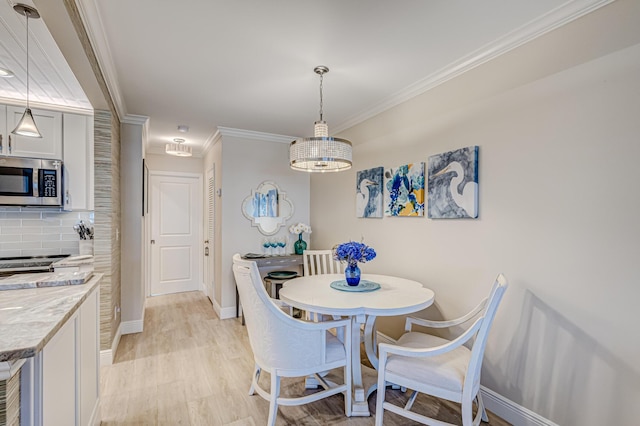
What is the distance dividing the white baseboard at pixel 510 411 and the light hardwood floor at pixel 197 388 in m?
0.06

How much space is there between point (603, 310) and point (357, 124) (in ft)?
9.11

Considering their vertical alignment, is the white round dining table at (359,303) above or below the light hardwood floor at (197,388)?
above

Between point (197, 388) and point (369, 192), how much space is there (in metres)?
2.41

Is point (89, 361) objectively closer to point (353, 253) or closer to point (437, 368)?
point (353, 253)

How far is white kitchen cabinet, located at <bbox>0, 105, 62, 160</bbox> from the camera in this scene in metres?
3.02

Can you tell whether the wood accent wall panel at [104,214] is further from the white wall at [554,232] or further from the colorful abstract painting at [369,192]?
the white wall at [554,232]

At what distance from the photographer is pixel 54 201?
315 cm

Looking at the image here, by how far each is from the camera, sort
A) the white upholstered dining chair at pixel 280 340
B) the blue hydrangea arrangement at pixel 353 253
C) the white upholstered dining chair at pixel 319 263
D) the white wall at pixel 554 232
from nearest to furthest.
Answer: the white wall at pixel 554 232, the white upholstered dining chair at pixel 280 340, the blue hydrangea arrangement at pixel 353 253, the white upholstered dining chair at pixel 319 263

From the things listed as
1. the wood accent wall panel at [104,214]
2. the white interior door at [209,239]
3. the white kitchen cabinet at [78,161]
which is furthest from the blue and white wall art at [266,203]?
the white kitchen cabinet at [78,161]


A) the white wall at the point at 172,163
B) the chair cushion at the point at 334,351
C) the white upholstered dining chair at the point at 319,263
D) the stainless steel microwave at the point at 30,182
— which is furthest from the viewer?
the white wall at the point at 172,163

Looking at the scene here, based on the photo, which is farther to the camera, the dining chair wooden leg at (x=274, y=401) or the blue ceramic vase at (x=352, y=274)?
the blue ceramic vase at (x=352, y=274)

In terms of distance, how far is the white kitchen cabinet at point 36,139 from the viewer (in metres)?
3.02

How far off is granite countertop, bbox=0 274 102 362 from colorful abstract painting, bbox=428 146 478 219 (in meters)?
2.40

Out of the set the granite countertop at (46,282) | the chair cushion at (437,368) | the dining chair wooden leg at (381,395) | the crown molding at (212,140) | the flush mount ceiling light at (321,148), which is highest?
the crown molding at (212,140)
